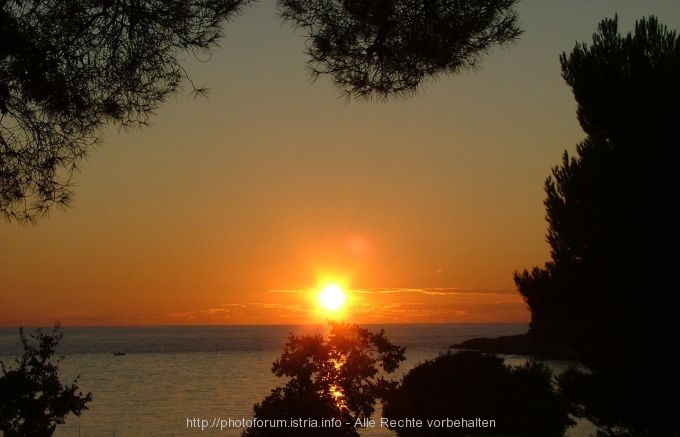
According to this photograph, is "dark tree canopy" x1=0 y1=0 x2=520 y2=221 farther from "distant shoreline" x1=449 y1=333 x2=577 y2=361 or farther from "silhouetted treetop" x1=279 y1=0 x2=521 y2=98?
"distant shoreline" x1=449 y1=333 x2=577 y2=361

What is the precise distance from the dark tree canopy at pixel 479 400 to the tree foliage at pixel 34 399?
1066 cm

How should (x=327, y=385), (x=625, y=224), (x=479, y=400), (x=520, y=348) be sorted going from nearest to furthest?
(x=625, y=224) < (x=327, y=385) < (x=479, y=400) < (x=520, y=348)

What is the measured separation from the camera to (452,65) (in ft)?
28.2

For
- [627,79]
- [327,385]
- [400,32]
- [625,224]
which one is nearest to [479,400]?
[327,385]

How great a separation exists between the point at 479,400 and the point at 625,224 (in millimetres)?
9731

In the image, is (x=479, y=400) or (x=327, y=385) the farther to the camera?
(x=479, y=400)

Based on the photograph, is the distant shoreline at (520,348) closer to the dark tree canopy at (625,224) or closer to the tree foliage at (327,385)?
the tree foliage at (327,385)

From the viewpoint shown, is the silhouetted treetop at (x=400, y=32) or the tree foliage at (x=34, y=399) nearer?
the silhouetted treetop at (x=400, y=32)

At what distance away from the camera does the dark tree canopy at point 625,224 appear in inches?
549

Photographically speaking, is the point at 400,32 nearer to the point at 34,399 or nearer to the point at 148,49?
the point at 148,49

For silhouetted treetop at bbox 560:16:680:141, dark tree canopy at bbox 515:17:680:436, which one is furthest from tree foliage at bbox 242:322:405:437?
silhouetted treetop at bbox 560:16:680:141

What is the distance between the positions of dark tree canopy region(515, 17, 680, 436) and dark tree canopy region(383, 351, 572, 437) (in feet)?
22.3

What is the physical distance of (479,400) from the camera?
2245cm

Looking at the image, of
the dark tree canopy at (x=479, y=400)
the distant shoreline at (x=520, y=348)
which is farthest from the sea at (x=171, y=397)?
the distant shoreline at (x=520, y=348)
